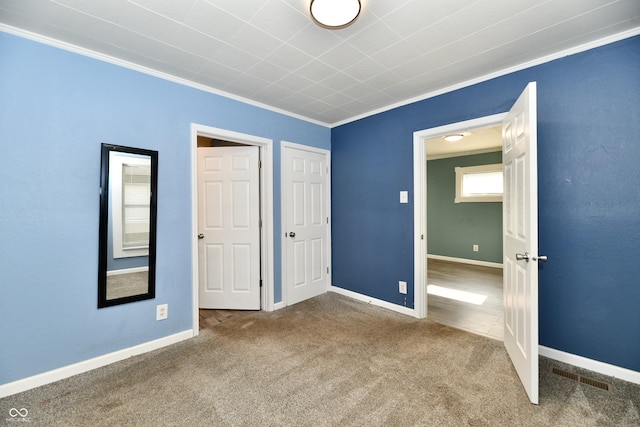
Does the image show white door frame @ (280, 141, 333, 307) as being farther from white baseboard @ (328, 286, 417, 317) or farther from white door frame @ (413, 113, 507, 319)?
white door frame @ (413, 113, 507, 319)

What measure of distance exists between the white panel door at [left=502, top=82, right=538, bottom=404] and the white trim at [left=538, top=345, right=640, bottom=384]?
1.02 feet

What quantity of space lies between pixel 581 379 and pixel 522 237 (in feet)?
3.71

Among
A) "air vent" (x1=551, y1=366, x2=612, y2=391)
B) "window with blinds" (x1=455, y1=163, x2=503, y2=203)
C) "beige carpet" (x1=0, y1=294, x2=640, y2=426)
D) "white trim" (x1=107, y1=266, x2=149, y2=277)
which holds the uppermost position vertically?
"window with blinds" (x1=455, y1=163, x2=503, y2=203)

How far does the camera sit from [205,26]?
182 cm

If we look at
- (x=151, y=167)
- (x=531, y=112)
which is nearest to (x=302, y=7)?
(x=531, y=112)

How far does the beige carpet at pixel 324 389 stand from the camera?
62.6 inches

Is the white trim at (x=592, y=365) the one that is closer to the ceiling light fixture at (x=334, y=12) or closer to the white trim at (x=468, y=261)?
the ceiling light fixture at (x=334, y=12)

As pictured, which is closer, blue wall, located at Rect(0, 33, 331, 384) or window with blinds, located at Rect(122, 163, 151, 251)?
blue wall, located at Rect(0, 33, 331, 384)

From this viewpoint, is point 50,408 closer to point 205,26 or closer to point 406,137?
point 205,26

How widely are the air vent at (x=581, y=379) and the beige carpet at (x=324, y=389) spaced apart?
0.05 meters

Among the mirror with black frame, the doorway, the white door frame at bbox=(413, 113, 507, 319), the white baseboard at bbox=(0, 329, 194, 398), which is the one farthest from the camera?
the doorway

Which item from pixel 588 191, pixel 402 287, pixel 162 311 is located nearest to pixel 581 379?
pixel 588 191

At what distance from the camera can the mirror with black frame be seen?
2.15 meters

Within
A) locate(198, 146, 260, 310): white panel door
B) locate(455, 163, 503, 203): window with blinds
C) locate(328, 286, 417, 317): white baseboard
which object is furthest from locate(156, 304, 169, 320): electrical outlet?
locate(455, 163, 503, 203): window with blinds
